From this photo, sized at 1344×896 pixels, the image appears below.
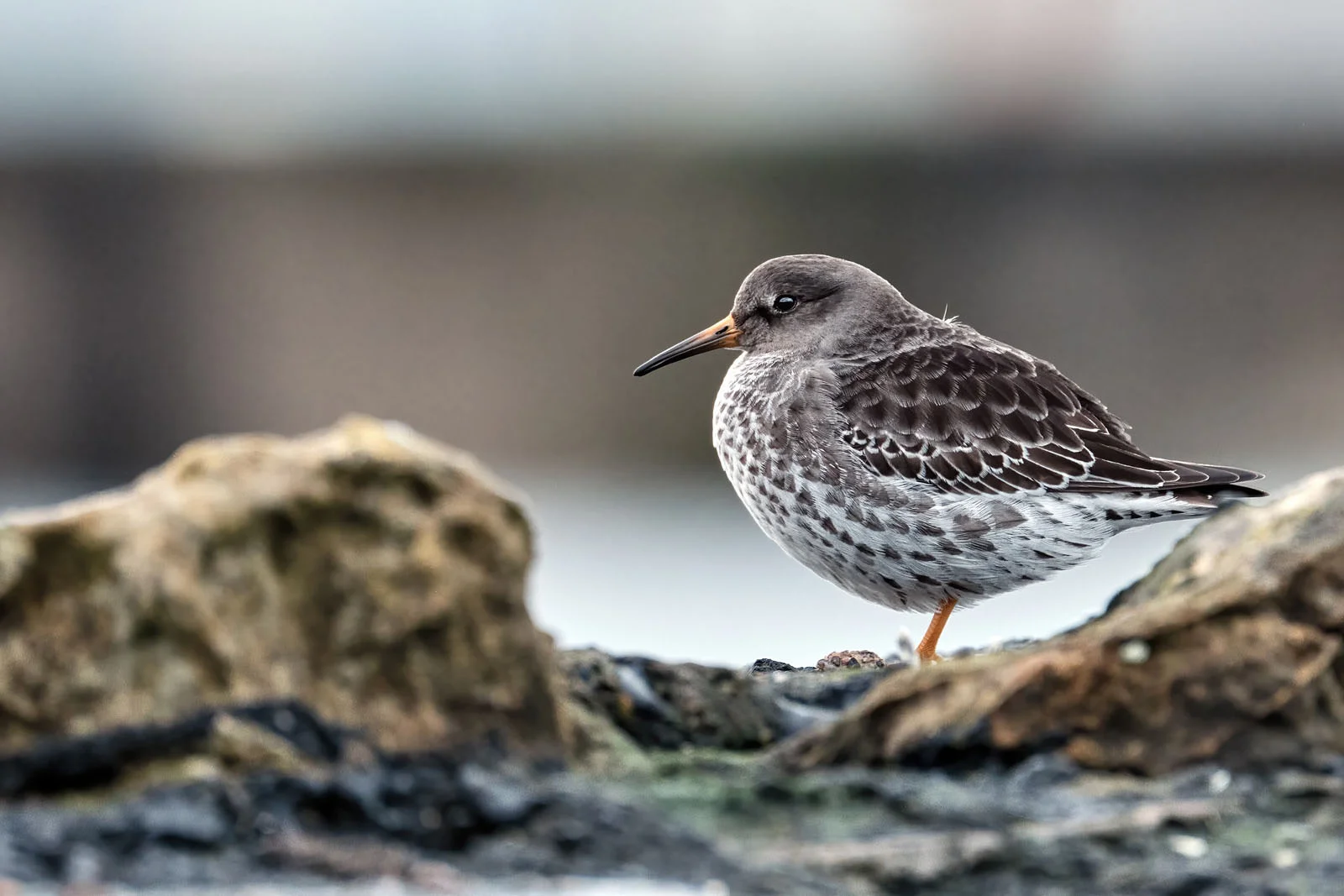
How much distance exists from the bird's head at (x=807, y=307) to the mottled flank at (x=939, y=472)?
0.78ft

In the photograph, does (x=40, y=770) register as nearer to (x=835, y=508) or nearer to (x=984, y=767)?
(x=984, y=767)

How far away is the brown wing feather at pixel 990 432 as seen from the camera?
5422 mm

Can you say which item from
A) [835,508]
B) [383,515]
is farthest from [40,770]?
[835,508]

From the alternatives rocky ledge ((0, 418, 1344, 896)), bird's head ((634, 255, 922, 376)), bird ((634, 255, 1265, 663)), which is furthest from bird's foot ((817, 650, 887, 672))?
bird's head ((634, 255, 922, 376))

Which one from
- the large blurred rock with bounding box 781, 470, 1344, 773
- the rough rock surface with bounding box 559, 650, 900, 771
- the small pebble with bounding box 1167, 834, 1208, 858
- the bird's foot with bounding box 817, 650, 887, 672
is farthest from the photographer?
the bird's foot with bounding box 817, 650, 887, 672

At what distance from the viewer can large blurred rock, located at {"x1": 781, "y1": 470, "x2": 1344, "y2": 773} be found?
2945 millimetres

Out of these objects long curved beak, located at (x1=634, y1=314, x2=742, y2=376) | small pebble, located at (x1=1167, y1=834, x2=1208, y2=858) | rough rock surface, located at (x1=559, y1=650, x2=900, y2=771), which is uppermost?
long curved beak, located at (x1=634, y1=314, x2=742, y2=376)

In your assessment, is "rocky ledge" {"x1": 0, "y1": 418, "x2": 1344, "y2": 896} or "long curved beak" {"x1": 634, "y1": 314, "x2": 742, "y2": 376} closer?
"rocky ledge" {"x1": 0, "y1": 418, "x2": 1344, "y2": 896}

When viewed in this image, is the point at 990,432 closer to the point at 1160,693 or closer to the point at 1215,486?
the point at 1215,486

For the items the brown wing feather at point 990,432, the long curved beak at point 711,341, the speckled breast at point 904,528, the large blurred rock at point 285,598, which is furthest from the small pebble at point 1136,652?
the long curved beak at point 711,341

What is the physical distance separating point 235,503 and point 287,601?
0.19 m

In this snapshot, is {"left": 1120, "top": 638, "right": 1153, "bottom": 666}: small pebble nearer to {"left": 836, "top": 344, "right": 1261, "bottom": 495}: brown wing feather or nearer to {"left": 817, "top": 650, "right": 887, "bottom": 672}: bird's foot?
{"left": 817, "top": 650, "right": 887, "bottom": 672}: bird's foot

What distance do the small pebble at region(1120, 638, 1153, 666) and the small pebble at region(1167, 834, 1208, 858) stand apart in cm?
35

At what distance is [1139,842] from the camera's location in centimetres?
269
